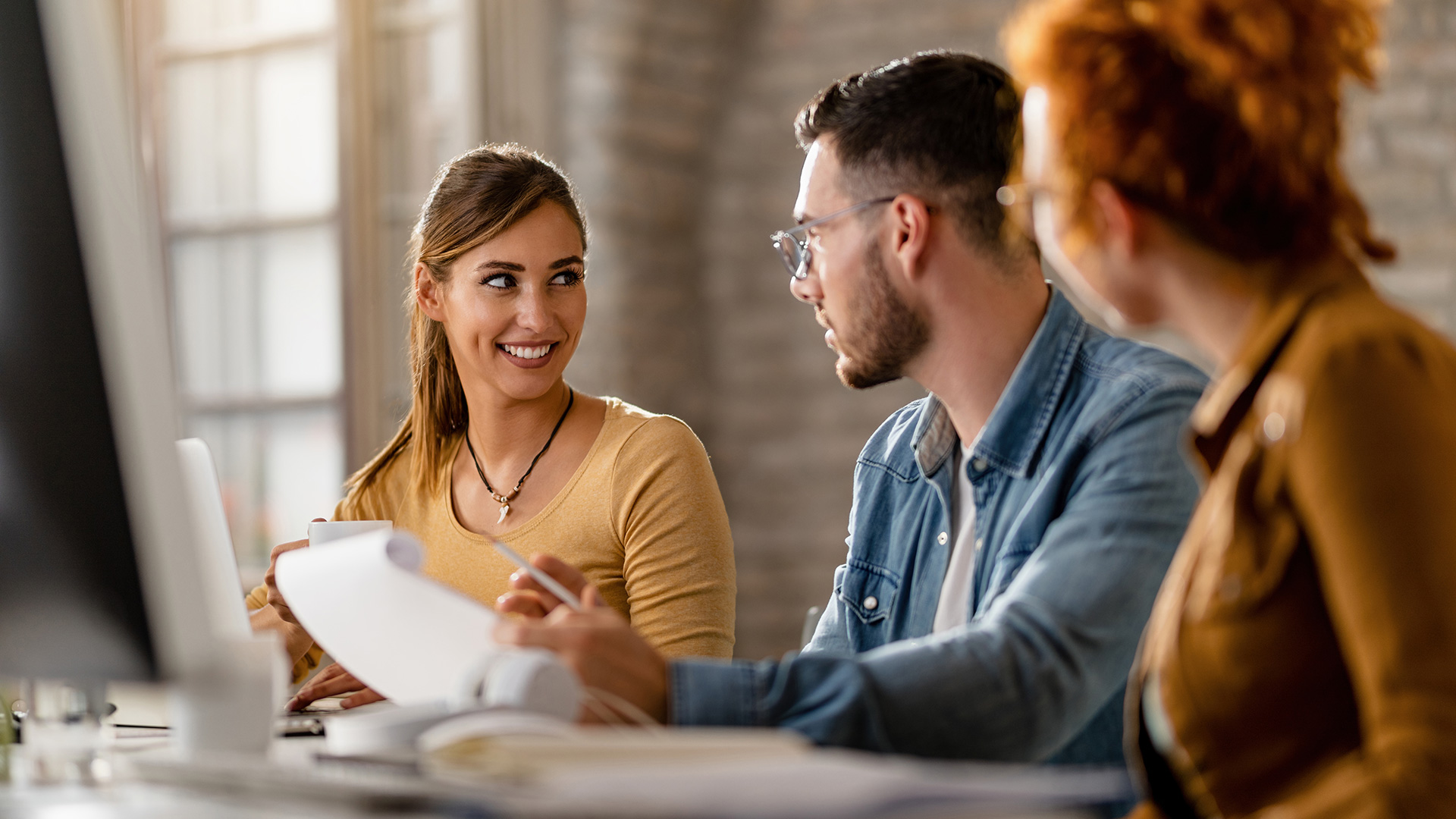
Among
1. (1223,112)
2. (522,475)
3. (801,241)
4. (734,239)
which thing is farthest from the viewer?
(734,239)

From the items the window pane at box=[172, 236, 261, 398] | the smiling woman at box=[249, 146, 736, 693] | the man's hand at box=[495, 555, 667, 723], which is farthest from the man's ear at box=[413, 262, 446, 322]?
the man's hand at box=[495, 555, 667, 723]

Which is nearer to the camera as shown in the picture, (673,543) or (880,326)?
(880,326)

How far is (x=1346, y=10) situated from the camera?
2.95ft

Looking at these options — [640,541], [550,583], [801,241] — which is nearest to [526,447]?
[640,541]

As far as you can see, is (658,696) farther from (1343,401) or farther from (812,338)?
(812,338)

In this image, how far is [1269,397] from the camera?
31.9 inches

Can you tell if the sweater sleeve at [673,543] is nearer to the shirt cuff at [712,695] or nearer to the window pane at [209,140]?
the shirt cuff at [712,695]

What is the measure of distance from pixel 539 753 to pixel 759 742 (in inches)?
4.4

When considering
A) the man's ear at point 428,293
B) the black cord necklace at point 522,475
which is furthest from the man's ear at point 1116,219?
the man's ear at point 428,293

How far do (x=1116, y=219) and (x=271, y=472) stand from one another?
2.76 metres

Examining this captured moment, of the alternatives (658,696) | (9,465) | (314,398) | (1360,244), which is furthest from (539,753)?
(314,398)

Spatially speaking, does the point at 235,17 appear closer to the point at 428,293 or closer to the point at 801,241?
the point at 428,293

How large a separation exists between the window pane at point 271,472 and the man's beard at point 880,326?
2079 mm

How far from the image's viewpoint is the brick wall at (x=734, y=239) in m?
3.45
